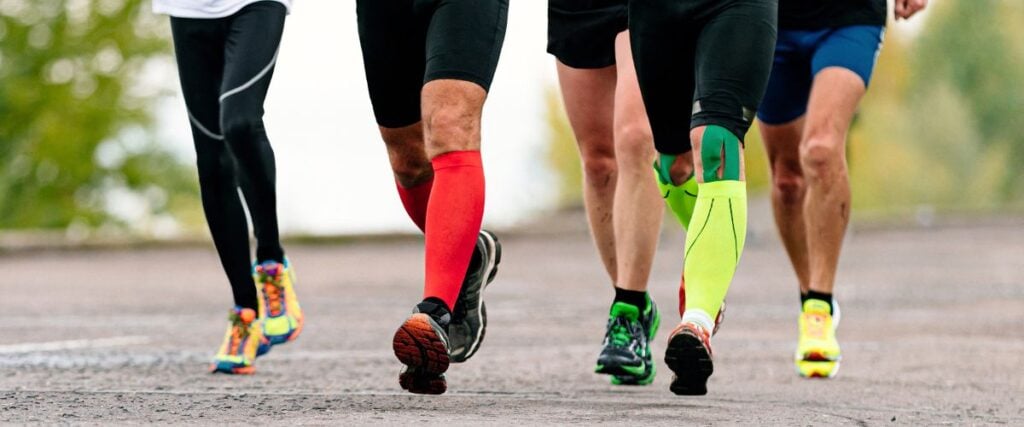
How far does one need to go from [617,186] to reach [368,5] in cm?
126

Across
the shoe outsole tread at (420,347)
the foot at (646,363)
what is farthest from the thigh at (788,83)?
the shoe outsole tread at (420,347)

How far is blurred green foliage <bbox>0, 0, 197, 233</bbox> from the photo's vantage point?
39031mm

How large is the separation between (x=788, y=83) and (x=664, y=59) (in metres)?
1.93

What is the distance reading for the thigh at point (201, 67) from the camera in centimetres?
534

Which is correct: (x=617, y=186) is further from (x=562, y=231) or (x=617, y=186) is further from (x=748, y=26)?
(x=562, y=231)

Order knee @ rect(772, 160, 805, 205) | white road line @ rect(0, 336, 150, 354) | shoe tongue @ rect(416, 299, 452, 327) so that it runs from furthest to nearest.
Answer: knee @ rect(772, 160, 805, 205)
white road line @ rect(0, 336, 150, 354)
shoe tongue @ rect(416, 299, 452, 327)

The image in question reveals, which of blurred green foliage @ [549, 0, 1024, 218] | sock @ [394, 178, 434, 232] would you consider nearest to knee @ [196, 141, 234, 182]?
sock @ [394, 178, 434, 232]

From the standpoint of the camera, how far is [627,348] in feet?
16.4

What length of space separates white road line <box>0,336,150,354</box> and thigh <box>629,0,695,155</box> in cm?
304

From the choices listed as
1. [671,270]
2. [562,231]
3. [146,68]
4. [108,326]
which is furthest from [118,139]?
[108,326]

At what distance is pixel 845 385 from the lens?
5090 mm

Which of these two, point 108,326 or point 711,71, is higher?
point 711,71

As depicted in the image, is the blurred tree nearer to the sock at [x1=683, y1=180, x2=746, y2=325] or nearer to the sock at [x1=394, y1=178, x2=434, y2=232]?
the sock at [x1=394, y1=178, x2=434, y2=232]

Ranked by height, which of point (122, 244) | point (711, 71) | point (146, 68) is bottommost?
point (122, 244)
